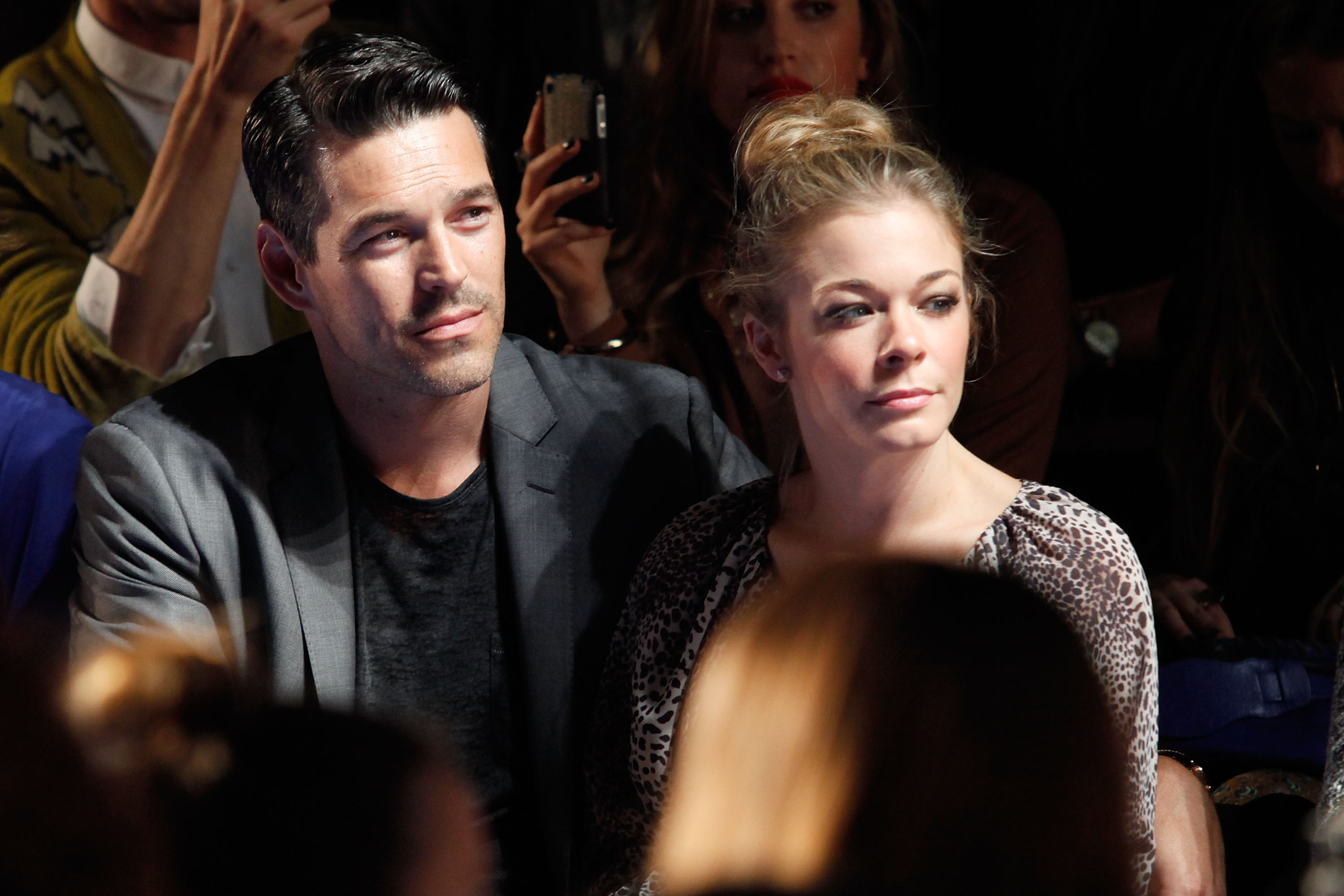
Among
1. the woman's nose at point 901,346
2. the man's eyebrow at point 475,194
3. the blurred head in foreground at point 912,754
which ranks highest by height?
the man's eyebrow at point 475,194

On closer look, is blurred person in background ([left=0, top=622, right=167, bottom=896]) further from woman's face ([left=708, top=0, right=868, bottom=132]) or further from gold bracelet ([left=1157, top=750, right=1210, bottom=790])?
woman's face ([left=708, top=0, right=868, bottom=132])

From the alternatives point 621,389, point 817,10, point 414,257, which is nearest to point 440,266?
point 414,257

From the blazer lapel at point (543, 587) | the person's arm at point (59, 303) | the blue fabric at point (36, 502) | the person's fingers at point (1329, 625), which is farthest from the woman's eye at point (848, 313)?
the person's arm at point (59, 303)

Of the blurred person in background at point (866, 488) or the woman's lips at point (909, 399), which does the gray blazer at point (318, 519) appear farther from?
the woman's lips at point (909, 399)

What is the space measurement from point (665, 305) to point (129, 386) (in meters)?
1.00

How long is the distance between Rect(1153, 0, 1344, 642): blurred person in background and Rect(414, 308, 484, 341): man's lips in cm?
104

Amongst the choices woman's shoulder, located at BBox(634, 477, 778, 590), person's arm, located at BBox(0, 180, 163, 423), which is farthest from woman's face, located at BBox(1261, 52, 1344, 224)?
person's arm, located at BBox(0, 180, 163, 423)

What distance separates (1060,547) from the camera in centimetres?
130

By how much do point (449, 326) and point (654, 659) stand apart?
1.62ft

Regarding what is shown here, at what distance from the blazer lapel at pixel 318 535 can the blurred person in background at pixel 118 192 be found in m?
0.70

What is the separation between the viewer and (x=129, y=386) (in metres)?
2.29

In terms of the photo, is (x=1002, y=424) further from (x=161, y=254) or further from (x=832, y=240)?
(x=161, y=254)

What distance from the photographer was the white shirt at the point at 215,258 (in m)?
2.27

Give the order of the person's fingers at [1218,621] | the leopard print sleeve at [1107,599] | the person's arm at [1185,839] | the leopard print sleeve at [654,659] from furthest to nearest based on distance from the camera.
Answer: the person's fingers at [1218,621], the leopard print sleeve at [654,659], the person's arm at [1185,839], the leopard print sleeve at [1107,599]
